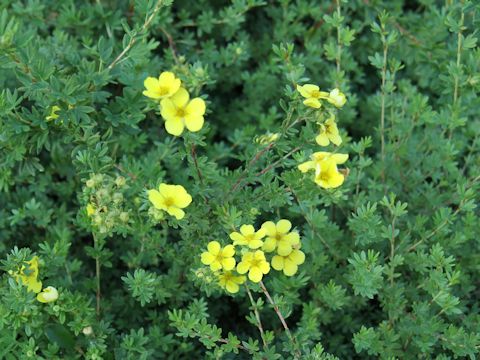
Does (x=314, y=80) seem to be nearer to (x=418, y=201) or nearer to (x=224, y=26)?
(x=224, y=26)

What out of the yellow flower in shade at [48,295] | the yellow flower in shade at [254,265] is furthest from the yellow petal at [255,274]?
the yellow flower in shade at [48,295]

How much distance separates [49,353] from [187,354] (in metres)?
0.56

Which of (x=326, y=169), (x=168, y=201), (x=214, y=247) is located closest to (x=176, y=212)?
(x=168, y=201)

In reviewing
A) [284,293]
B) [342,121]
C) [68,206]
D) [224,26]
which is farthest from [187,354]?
[224,26]

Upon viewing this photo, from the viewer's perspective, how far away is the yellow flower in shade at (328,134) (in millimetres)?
2141

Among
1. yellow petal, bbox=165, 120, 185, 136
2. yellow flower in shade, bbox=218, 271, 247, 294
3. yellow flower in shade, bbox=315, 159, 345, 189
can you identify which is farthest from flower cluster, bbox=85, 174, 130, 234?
yellow flower in shade, bbox=315, 159, 345, 189

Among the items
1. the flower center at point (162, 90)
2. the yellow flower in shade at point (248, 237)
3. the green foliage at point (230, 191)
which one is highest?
the flower center at point (162, 90)

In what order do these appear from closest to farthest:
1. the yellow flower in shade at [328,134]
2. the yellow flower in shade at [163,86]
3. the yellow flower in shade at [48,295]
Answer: the yellow flower in shade at [163,86]
the yellow flower in shade at [328,134]
the yellow flower in shade at [48,295]

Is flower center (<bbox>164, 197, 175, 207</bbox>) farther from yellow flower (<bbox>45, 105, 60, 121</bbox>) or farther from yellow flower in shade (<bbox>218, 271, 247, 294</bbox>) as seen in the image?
yellow flower (<bbox>45, 105, 60, 121</bbox>)

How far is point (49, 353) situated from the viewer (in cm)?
234

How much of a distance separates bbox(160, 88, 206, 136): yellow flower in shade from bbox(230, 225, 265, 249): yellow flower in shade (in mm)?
334

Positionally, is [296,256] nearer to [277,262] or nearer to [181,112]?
[277,262]

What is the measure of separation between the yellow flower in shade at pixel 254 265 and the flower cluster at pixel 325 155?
286 mm

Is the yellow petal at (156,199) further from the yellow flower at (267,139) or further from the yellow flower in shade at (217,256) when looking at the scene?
the yellow flower at (267,139)
